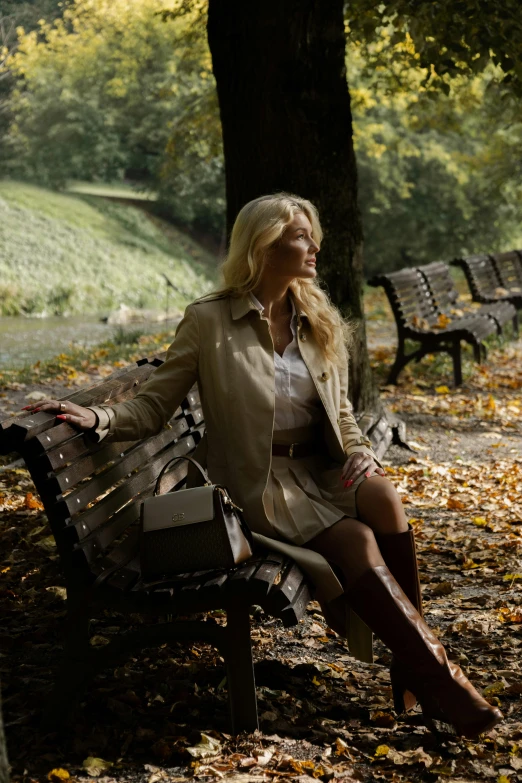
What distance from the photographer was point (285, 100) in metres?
6.21

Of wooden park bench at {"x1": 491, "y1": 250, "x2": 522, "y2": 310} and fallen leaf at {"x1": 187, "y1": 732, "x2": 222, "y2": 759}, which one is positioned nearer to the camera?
fallen leaf at {"x1": 187, "y1": 732, "x2": 222, "y2": 759}

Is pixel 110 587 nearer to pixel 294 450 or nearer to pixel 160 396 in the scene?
pixel 160 396

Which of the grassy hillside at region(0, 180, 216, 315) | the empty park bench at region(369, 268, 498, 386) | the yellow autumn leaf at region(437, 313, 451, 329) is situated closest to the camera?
the empty park bench at region(369, 268, 498, 386)

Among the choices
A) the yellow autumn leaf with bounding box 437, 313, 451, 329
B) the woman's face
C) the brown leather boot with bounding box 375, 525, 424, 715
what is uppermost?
the woman's face

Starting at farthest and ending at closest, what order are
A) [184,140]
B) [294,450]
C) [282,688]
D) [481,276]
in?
[184,140] → [481,276] → [294,450] → [282,688]

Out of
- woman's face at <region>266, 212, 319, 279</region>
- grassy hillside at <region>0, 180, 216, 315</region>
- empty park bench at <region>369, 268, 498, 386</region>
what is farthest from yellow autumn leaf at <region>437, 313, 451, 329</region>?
grassy hillside at <region>0, 180, 216, 315</region>

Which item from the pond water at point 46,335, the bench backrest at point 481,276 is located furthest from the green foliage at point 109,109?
the bench backrest at point 481,276

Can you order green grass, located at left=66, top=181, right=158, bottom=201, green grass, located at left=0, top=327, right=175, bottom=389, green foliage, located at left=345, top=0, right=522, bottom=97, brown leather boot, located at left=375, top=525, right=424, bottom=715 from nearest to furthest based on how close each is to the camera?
brown leather boot, located at left=375, top=525, right=424, bottom=715 < green foliage, located at left=345, top=0, right=522, bottom=97 < green grass, located at left=0, top=327, right=175, bottom=389 < green grass, located at left=66, top=181, right=158, bottom=201

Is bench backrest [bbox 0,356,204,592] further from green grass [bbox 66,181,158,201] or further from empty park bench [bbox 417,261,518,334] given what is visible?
green grass [bbox 66,181,158,201]

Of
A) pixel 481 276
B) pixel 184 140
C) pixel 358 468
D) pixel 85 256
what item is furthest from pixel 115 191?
pixel 358 468

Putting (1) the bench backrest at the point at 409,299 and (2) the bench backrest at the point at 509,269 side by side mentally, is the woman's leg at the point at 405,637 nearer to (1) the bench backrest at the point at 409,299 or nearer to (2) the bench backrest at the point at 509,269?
(1) the bench backrest at the point at 409,299

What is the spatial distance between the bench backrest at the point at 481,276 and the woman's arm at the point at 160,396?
9.06 m

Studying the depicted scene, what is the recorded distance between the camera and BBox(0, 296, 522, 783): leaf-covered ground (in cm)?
301

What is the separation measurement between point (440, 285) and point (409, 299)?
1.26 metres
